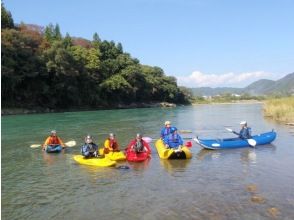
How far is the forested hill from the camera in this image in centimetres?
5534

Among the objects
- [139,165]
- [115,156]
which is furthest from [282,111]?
[139,165]

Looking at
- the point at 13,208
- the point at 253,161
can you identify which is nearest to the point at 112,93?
the point at 253,161

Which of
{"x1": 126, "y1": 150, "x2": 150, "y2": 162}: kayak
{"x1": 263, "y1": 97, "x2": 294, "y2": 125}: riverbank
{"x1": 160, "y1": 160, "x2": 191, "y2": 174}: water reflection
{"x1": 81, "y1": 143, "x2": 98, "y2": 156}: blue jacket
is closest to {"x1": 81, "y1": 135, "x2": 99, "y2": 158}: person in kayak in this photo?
{"x1": 81, "y1": 143, "x2": 98, "y2": 156}: blue jacket

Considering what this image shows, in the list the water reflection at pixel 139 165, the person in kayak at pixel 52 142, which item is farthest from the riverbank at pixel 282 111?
the person in kayak at pixel 52 142

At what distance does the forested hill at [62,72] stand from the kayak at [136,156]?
39.2 meters

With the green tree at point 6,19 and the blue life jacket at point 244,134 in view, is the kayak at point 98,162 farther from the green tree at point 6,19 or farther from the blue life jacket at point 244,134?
the green tree at point 6,19

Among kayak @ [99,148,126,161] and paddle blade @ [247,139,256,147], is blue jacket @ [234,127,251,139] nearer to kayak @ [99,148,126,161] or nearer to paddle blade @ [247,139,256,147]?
paddle blade @ [247,139,256,147]

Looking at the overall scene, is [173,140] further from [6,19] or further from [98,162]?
[6,19]

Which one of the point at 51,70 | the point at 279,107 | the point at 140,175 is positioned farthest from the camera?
the point at 51,70

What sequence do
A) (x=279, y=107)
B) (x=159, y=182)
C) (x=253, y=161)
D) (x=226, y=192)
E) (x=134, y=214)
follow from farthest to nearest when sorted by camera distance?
(x=279, y=107) < (x=253, y=161) < (x=159, y=182) < (x=226, y=192) < (x=134, y=214)

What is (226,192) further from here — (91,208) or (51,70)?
(51,70)

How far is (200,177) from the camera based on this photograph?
1246cm

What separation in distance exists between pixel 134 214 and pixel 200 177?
420cm

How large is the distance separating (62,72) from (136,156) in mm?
46956
